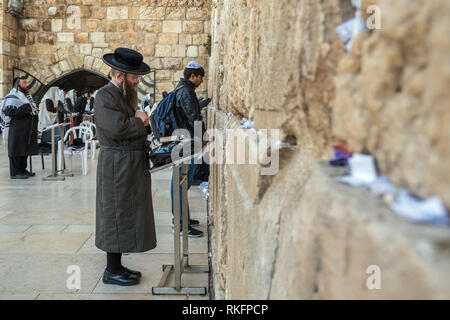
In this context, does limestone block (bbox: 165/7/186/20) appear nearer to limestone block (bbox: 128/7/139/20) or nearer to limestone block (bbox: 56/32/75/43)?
limestone block (bbox: 128/7/139/20)

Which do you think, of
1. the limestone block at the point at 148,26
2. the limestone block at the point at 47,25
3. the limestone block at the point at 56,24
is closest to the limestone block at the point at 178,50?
the limestone block at the point at 148,26

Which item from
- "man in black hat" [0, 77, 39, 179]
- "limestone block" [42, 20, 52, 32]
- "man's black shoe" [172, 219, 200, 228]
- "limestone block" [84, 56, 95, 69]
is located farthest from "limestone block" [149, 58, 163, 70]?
"man's black shoe" [172, 219, 200, 228]

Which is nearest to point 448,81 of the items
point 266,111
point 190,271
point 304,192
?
point 304,192

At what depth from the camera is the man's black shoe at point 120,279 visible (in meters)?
3.36

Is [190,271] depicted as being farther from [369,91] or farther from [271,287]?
[369,91]

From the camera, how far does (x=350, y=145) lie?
28.2 inches

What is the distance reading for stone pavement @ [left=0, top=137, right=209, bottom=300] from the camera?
3301mm

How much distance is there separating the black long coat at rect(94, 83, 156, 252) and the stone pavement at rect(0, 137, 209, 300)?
40 cm

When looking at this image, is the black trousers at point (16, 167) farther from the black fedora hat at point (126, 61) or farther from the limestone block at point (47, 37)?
the limestone block at point (47, 37)

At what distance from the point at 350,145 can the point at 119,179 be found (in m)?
2.62

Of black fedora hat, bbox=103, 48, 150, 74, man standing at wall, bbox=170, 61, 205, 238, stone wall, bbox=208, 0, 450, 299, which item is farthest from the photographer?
man standing at wall, bbox=170, 61, 205, 238

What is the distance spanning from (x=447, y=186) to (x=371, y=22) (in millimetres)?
311

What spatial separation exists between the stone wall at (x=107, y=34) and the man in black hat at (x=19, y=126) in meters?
5.65
